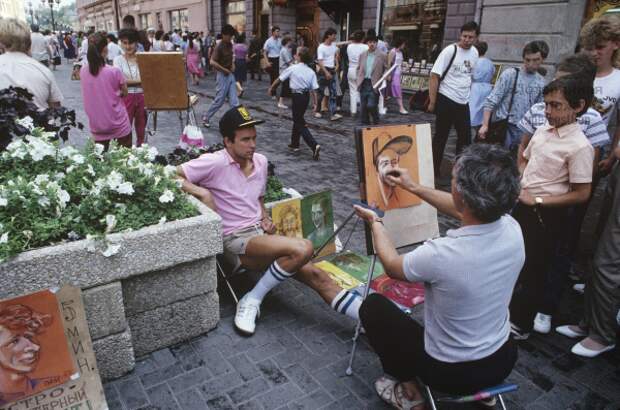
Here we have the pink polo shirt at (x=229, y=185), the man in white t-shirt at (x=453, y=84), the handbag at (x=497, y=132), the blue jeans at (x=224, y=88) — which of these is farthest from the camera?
the blue jeans at (x=224, y=88)

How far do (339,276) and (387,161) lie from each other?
127 cm

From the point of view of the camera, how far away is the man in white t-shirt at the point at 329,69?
10.9 metres

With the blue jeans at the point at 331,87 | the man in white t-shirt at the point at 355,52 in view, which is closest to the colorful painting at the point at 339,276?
the man in white t-shirt at the point at 355,52

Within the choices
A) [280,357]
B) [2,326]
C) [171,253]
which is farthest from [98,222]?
[280,357]

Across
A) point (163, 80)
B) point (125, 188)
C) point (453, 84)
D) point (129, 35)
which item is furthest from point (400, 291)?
point (129, 35)

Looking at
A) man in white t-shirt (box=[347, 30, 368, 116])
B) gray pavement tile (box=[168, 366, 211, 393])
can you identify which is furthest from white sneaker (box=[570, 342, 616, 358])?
man in white t-shirt (box=[347, 30, 368, 116])

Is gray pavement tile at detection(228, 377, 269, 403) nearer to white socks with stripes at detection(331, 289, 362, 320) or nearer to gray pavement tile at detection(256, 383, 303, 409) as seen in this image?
gray pavement tile at detection(256, 383, 303, 409)

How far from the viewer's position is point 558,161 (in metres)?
2.81

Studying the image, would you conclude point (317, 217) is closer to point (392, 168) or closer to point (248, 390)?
point (392, 168)

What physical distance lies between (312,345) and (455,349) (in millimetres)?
1167

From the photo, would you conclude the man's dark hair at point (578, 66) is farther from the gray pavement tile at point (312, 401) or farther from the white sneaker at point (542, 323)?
the gray pavement tile at point (312, 401)

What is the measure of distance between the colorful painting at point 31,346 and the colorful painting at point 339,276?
2053 millimetres

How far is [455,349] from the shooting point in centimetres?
207

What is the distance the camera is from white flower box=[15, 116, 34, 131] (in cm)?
302
